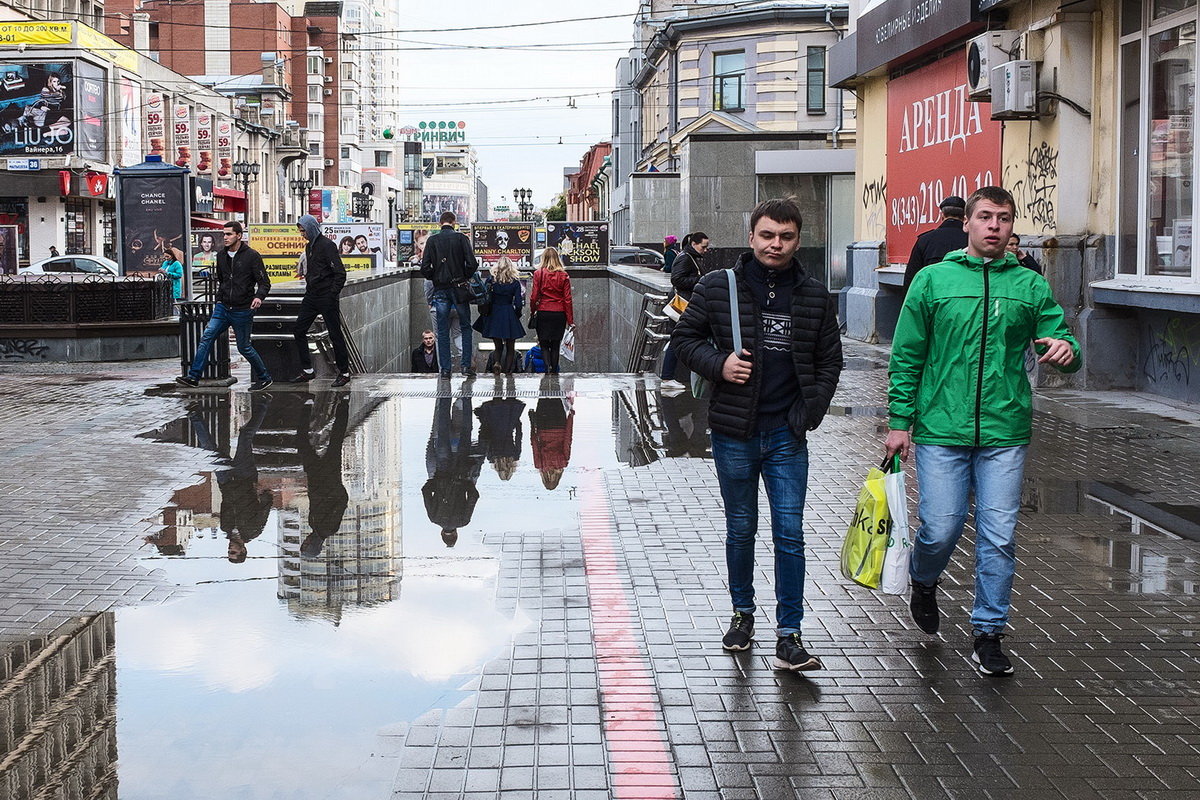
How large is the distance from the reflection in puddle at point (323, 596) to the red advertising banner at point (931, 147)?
748 cm

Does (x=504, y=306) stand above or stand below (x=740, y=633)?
above

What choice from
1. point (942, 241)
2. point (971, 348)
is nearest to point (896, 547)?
point (971, 348)

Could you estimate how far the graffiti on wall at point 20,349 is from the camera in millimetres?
19922

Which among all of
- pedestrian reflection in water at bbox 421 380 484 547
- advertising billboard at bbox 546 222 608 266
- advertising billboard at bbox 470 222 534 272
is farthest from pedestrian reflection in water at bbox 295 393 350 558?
advertising billboard at bbox 470 222 534 272

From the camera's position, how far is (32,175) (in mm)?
48188

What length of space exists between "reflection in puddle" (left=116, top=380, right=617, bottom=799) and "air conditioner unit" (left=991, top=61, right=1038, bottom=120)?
5994 mm

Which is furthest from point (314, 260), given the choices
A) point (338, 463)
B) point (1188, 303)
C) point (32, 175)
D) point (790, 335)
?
point (32, 175)

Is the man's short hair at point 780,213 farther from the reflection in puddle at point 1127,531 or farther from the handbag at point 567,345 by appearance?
the handbag at point 567,345

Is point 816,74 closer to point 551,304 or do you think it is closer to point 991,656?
point 551,304

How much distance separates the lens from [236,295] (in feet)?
48.3

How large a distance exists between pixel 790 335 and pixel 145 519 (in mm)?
4561

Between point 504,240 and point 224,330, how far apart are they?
3582 cm

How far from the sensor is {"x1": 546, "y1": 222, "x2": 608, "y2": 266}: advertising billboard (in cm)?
4722

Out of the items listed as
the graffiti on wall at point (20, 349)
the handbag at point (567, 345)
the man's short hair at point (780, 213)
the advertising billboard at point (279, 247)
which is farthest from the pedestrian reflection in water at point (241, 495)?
the advertising billboard at point (279, 247)
